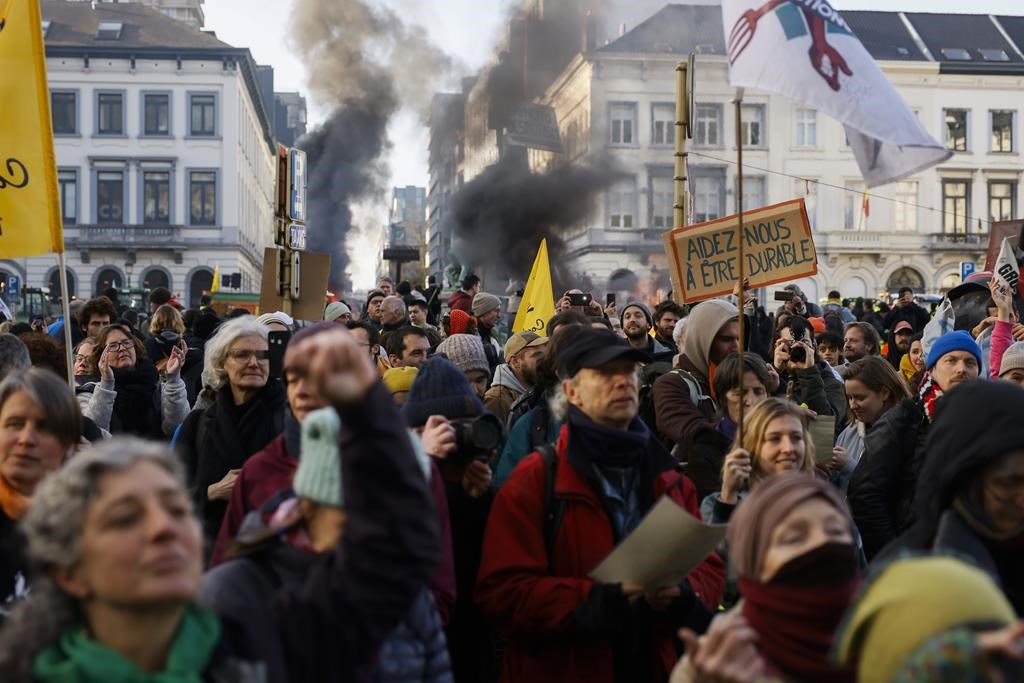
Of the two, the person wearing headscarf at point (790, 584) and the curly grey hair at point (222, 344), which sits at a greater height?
the curly grey hair at point (222, 344)

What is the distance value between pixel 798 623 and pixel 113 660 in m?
1.34

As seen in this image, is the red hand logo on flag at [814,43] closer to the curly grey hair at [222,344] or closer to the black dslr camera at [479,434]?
the black dslr camera at [479,434]

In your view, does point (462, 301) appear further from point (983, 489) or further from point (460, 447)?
point (983, 489)

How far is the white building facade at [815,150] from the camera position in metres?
47.1

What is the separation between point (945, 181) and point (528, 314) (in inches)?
1897

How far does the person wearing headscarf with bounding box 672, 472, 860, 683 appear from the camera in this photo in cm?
247

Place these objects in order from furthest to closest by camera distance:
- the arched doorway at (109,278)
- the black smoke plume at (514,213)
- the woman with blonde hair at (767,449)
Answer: the arched doorway at (109,278) < the black smoke plume at (514,213) < the woman with blonde hair at (767,449)

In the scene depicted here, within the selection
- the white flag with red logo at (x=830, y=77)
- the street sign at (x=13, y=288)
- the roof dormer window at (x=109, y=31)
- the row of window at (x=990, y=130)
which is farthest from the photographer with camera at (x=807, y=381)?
the roof dormer window at (x=109, y=31)

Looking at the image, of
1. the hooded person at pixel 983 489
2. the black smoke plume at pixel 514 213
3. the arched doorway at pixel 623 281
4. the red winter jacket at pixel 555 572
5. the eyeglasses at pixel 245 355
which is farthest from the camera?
the arched doorway at pixel 623 281

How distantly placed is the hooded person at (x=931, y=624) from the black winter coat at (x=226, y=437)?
304cm

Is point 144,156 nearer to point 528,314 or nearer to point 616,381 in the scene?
point 528,314

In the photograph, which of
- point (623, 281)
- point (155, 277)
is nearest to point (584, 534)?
point (623, 281)

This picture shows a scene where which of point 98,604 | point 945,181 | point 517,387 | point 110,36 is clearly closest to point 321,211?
point 110,36

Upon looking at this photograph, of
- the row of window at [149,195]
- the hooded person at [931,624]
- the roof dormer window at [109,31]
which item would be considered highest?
the roof dormer window at [109,31]
